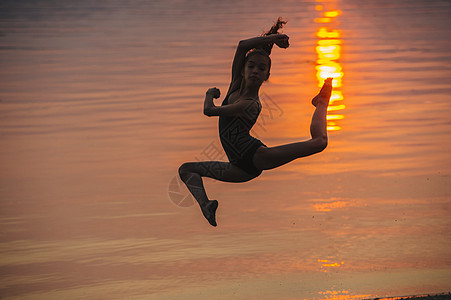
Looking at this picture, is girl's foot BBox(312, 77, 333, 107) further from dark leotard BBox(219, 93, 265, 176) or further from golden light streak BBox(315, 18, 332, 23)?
golden light streak BBox(315, 18, 332, 23)

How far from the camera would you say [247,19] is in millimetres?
30328

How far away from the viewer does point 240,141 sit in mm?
8281

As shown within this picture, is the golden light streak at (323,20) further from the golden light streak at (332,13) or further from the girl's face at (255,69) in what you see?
the girl's face at (255,69)

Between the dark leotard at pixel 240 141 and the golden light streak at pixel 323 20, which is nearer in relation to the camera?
the dark leotard at pixel 240 141

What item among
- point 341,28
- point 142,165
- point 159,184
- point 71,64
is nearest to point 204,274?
point 159,184

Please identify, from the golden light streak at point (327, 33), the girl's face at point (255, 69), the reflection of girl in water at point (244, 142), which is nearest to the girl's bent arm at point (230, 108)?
the reflection of girl in water at point (244, 142)

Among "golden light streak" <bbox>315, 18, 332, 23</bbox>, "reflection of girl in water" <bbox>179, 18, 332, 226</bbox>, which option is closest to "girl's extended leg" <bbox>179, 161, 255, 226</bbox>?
"reflection of girl in water" <bbox>179, 18, 332, 226</bbox>

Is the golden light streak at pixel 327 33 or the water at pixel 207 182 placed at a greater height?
the golden light streak at pixel 327 33

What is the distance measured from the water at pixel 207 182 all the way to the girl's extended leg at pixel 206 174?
203 centimetres

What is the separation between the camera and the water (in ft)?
35.1

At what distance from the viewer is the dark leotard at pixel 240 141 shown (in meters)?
8.27

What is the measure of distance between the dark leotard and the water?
2.20 meters

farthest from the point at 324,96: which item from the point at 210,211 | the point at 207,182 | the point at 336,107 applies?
the point at 336,107

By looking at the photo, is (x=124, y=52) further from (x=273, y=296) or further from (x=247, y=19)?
(x=273, y=296)
